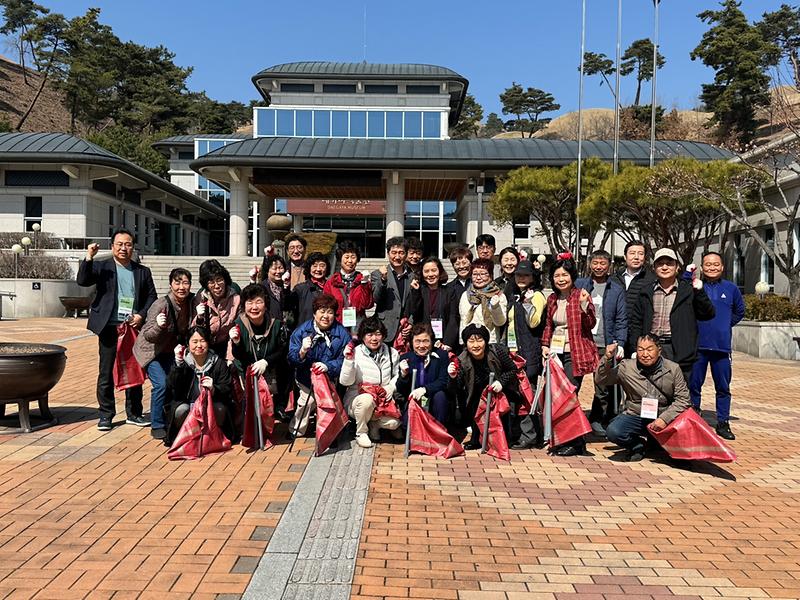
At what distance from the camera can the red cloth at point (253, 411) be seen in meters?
5.72

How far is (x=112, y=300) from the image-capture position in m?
6.32

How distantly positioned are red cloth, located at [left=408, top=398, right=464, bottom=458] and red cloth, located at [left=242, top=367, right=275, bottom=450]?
1.33 meters

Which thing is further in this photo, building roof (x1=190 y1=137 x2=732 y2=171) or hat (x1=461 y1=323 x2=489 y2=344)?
building roof (x1=190 y1=137 x2=732 y2=171)

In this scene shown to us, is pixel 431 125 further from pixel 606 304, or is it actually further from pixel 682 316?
Result: pixel 682 316

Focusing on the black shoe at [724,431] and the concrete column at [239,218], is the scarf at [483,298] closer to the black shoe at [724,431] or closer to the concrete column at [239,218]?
the black shoe at [724,431]

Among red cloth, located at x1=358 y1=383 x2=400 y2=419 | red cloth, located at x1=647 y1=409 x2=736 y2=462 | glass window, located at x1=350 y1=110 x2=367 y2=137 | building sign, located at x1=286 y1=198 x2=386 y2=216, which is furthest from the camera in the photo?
glass window, located at x1=350 y1=110 x2=367 y2=137

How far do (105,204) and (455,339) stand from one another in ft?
96.3

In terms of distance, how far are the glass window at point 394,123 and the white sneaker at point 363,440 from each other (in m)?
36.6

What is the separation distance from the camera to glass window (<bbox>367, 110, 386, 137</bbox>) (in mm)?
40562

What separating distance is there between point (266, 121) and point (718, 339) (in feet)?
124

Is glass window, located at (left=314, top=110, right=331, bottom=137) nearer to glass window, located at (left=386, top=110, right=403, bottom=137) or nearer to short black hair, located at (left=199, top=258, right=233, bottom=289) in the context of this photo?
glass window, located at (left=386, top=110, right=403, bottom=137)

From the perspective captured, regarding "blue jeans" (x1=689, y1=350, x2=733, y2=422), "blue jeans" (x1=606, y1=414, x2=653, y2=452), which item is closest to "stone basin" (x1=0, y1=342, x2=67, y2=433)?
"blue jeans" (x1=606, y1=414, x2=653, y2=452)

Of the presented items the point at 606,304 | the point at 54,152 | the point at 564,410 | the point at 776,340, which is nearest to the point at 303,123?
the point at 54,152

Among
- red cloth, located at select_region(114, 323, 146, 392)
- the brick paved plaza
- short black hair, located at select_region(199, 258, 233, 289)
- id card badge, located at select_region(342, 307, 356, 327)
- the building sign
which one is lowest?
the brick paved plaza
